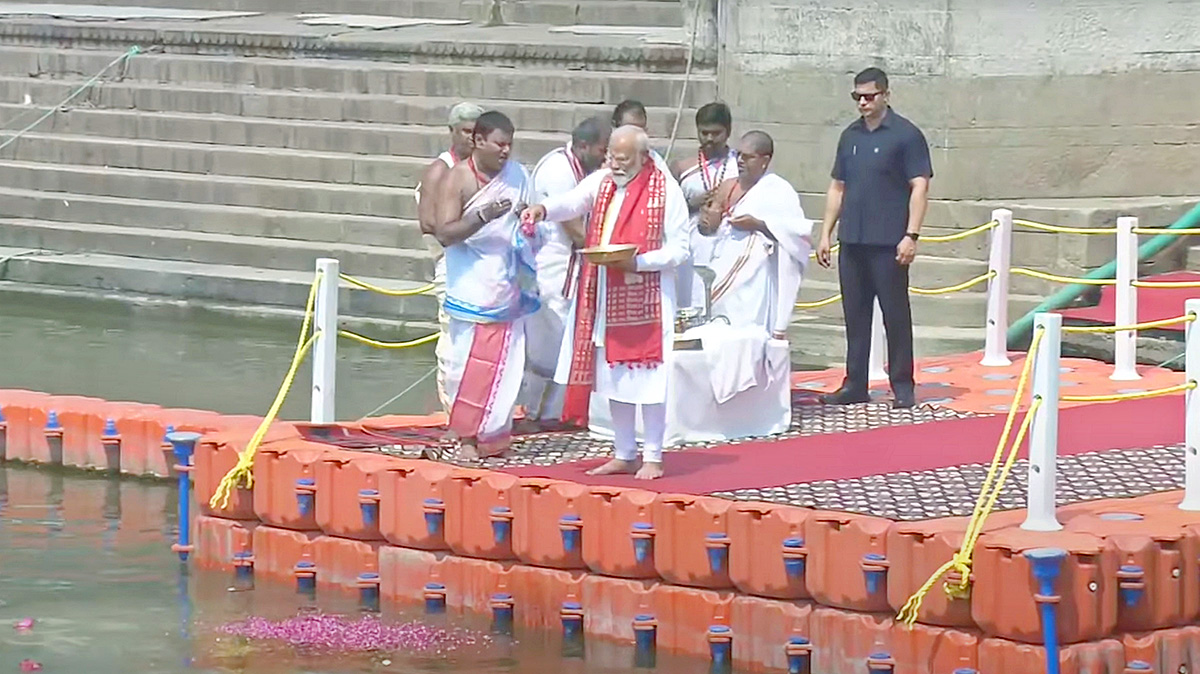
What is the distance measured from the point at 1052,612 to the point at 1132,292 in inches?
191

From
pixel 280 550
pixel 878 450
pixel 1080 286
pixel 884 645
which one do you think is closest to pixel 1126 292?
pixel 1080 286

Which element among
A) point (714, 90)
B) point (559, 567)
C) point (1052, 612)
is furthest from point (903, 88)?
point (1052, 612)

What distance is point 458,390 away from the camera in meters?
9.98

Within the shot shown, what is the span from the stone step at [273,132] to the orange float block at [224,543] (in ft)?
23.2

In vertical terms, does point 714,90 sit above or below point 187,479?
above

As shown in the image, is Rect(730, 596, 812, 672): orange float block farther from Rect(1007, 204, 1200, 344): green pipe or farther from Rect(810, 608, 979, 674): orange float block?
Rect(1007, 204, 1200, 344): green pipe

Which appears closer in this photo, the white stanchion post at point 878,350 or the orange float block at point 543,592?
the orange float block at point 543,592

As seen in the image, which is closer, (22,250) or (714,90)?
(714,90)

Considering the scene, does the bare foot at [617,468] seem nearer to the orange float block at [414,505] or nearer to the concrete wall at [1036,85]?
the orange float block at [414,505]

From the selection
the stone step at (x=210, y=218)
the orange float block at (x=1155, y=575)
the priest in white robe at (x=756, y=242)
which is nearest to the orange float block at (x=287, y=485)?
the priest in white robe at (x=756, y=242)

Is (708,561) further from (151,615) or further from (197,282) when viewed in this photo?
(197,282)

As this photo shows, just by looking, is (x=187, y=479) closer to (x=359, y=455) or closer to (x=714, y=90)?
(x=359, y=455)

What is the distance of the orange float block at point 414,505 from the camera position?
30.1ft

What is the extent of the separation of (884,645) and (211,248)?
32.3 feet
